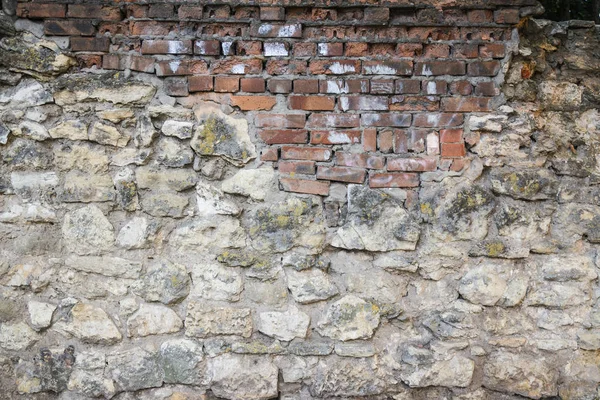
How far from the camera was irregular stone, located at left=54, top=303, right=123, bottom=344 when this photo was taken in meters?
2.40

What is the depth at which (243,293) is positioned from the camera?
95.2 inches

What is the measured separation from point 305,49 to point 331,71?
0.15 metres

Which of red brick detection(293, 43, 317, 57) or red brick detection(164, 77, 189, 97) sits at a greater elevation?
red brick detection(293, 43, 317, 57)

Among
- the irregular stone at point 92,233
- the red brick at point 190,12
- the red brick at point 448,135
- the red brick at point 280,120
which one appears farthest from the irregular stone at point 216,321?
the red brick at point 190,12

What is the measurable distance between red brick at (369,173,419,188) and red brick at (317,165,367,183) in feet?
0.17

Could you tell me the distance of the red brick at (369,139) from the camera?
7.82 ft

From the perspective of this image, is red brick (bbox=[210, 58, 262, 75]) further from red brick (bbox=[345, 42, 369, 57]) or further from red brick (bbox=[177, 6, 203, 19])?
red brick (bbox=[345, 42, 369, 57])

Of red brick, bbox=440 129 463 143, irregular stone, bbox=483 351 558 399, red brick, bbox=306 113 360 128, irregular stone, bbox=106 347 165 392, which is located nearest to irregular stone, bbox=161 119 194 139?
red brick, bbox=306 113 360 128

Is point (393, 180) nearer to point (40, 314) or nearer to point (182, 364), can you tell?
point (182, 364)

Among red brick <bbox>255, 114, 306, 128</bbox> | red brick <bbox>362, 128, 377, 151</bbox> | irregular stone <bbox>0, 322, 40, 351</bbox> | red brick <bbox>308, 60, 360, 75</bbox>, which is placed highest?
red brick <bbox>308, 60, 360, 75</bbox>

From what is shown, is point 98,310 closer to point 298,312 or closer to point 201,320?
point 201,320

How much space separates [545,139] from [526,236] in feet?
1.49

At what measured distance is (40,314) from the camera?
7.90ft

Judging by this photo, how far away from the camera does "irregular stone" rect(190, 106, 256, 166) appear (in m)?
2.39
